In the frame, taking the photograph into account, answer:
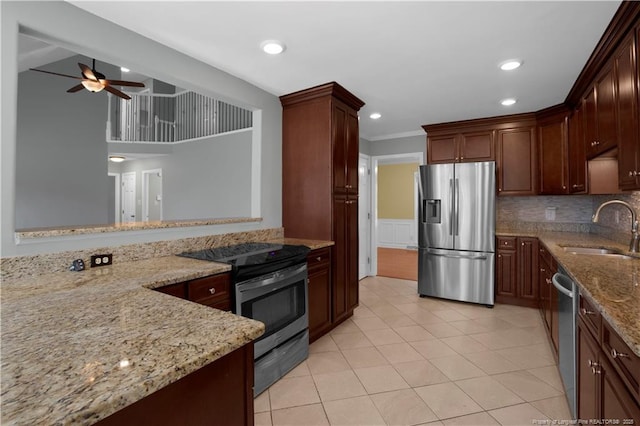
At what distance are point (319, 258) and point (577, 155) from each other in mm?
2876

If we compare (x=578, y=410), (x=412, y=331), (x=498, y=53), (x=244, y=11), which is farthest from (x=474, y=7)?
(x=412, y=331)

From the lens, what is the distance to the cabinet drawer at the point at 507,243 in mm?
3795

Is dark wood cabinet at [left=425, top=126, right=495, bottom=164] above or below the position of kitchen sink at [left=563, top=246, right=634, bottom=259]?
above

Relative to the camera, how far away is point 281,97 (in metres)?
3.29

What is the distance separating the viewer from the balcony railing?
5602mm

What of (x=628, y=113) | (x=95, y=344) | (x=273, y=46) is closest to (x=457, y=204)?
(x=628, y=113)

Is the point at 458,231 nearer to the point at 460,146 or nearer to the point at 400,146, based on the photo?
the point at 460,146

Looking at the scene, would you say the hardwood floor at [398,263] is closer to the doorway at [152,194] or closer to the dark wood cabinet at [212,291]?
the dark wood cabinet at [212,291]

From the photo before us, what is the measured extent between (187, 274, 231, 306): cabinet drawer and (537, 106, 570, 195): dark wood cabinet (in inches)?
149

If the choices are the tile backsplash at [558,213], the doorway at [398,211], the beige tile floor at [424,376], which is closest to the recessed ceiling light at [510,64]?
the tile backsplash at [558,213]

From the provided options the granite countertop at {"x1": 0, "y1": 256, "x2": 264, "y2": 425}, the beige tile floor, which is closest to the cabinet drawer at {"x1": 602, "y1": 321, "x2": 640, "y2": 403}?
the beige tile floor

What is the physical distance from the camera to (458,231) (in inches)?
155

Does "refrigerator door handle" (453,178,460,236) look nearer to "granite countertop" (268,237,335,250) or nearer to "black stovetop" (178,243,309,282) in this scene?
"granite countertop" (268,237,335,250)

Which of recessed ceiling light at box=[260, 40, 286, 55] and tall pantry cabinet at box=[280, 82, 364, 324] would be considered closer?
recessed ceiling light at box=[260, 40, 286, 55]
